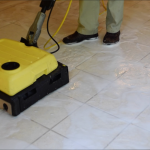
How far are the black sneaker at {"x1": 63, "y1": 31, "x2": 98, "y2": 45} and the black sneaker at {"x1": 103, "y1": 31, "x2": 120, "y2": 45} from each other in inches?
4.4

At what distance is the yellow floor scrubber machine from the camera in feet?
4.71

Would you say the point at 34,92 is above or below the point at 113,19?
below

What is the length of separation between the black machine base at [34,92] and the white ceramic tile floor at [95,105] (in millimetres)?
34

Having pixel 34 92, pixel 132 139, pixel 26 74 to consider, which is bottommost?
pixel 132 139

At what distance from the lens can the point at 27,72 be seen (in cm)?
147

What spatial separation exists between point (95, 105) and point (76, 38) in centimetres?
79

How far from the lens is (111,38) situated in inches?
85.0

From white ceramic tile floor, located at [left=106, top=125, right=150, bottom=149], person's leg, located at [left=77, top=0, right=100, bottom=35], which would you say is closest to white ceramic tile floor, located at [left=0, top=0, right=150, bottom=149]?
white ceramic tile floor, located at [left=106, top=125, right=150, bottom=149]

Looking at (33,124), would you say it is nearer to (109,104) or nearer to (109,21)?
(109,104)

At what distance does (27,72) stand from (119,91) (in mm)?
538

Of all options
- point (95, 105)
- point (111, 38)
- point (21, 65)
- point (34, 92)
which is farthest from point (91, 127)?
point (111, 38)

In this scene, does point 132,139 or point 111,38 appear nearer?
point 132,139

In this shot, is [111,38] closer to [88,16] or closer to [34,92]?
[88,16]

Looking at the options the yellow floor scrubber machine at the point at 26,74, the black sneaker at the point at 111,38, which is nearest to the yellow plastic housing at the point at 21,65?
the yellow floor scrubber machine at the point at 26,74
